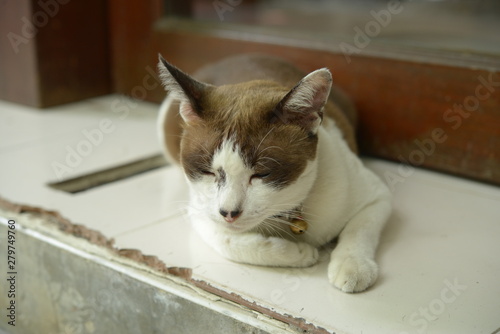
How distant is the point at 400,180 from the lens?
2113 mm

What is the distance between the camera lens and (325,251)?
5.19ft

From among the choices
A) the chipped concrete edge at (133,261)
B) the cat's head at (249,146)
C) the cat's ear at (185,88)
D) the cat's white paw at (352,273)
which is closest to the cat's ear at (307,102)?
the cat's head at (249,146)

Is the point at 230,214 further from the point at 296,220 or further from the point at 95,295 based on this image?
the point at 95,295

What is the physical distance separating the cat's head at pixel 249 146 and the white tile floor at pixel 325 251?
194 mm

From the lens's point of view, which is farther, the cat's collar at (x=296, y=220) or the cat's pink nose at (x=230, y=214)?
the cat's collar at (x=296, y=220)

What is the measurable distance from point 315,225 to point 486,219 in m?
0.58

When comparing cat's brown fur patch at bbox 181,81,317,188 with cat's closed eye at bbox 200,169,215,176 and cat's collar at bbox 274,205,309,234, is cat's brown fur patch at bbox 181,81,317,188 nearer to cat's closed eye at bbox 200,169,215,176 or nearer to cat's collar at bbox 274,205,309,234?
cat's closed eye at bbox 200,169,215,176

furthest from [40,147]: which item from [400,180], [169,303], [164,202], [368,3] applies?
[368,3]

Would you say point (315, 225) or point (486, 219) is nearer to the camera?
point (315, 225)

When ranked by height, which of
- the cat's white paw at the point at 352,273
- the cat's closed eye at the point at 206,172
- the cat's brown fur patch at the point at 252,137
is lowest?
the cat's white paw at the point at 352,273

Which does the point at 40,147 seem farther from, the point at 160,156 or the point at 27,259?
the point at 27,259

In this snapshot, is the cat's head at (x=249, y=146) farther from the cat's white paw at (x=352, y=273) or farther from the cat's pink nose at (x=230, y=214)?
the cat's white paw at (x=352, y=273)

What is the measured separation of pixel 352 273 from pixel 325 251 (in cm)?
20

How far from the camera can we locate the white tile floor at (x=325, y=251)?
1.33 metres
